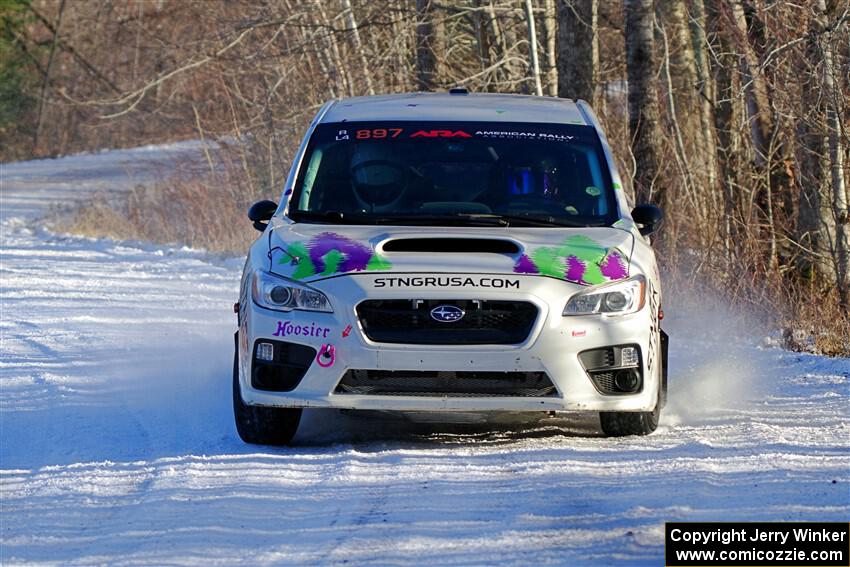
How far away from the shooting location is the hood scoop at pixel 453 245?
7.09 m

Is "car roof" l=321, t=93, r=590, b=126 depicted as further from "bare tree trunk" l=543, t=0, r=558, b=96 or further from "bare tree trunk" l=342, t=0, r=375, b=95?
"bare tree trunk" l=342, t=0, r=375, b=95

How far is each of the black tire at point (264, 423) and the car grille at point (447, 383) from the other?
18.1 inches

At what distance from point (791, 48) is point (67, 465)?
8.40 metres

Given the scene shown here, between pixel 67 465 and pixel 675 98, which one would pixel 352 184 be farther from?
pixel 675 98

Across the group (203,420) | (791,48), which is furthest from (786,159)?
(203,420)

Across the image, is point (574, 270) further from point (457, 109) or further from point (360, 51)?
point (360, 51)

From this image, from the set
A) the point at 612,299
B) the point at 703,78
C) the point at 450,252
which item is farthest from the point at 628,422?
the point at 703,78

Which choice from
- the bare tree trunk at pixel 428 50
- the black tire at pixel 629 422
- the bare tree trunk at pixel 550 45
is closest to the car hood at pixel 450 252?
the black tire at pixel 629 422

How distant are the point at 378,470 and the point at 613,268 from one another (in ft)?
5.05

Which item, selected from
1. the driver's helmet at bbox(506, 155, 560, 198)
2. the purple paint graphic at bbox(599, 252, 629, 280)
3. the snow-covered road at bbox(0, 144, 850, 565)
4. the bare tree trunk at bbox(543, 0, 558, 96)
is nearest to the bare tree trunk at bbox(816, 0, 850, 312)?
the snow-covered road at bbox(0, 144, 850, 565)

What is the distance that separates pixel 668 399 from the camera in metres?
8.81

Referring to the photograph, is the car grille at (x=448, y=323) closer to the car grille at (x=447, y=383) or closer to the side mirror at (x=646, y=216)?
the car grille at (x=447, y=383)

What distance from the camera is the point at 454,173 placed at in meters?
8.10

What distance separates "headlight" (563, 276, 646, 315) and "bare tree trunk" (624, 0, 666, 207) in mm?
8119
